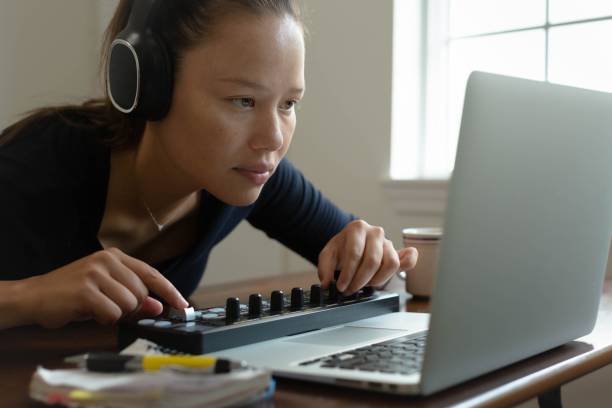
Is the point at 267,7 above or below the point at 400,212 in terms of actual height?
above

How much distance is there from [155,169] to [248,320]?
1.68 feet

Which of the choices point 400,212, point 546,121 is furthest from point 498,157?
point 400,212

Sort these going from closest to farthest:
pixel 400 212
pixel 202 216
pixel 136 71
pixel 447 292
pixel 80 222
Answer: pixel 447 292 → pixel 136 71 → pixel 80 222 → pixel 202 216 → pixel 400 212

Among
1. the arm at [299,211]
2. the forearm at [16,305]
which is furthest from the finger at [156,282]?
the arm at [299,211]

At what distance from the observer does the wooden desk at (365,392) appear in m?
0.46

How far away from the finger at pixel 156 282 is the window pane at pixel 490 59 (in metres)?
0.96

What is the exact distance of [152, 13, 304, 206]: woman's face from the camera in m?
0.82

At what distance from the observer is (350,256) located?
85cm

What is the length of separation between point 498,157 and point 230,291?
0.68 m

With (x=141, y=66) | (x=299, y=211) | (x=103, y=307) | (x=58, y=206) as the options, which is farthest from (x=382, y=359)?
(x=299, y=211)

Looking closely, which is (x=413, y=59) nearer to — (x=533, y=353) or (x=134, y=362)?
(x=533, y=353)

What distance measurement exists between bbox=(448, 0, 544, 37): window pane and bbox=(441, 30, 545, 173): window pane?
0.8 inches

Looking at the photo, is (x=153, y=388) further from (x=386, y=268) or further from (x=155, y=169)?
(x=155, y=169)

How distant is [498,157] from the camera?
0.46m
